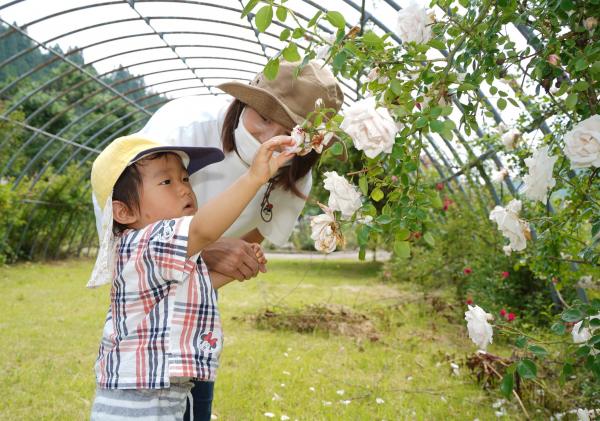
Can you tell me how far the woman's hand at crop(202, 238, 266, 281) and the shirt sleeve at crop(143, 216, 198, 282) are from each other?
0.88 ft

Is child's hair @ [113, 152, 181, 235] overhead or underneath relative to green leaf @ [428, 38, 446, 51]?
underneath

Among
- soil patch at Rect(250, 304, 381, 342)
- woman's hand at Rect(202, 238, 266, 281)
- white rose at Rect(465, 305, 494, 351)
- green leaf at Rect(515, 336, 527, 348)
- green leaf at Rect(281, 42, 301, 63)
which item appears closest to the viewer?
green leaf at Rect(281, 42, 301, 63)

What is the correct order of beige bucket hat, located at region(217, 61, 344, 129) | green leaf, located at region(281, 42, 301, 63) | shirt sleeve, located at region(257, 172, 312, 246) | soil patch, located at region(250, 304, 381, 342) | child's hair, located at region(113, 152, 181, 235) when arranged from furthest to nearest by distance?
soil patch, located at region(250, 304, 381, 342), shirt sleeve, located at region(257, 172, 312, 246), beige bucket hat, located at region(217, 61, 344, 129), child's hair, located at region(113, 152, 181, 235), green leaf, located at region(281, 42, 301, 63)

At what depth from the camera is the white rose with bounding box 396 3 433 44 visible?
1233 mm

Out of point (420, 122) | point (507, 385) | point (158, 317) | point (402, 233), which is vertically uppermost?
point (420, 122)

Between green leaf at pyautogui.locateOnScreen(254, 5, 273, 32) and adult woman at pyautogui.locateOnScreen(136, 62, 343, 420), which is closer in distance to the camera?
green leaf at pyautogui.locateOnScreen(254, 5, 273, 32)

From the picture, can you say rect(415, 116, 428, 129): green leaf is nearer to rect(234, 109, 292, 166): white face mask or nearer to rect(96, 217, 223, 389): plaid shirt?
rect(96, 217, 223, 389): plaid shirt

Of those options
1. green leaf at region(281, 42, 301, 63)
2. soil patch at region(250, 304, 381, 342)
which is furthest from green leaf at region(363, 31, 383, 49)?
soil patch at region(250, 304, 381, 342)

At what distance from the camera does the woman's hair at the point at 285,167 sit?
2.05 meters

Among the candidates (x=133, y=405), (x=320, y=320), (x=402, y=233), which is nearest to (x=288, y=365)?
(x=320, y=320)

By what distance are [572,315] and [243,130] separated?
1230 mm

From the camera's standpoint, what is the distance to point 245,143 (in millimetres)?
1972

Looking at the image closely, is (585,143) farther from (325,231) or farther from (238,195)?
(238,195)

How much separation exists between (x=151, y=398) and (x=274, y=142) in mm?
719
